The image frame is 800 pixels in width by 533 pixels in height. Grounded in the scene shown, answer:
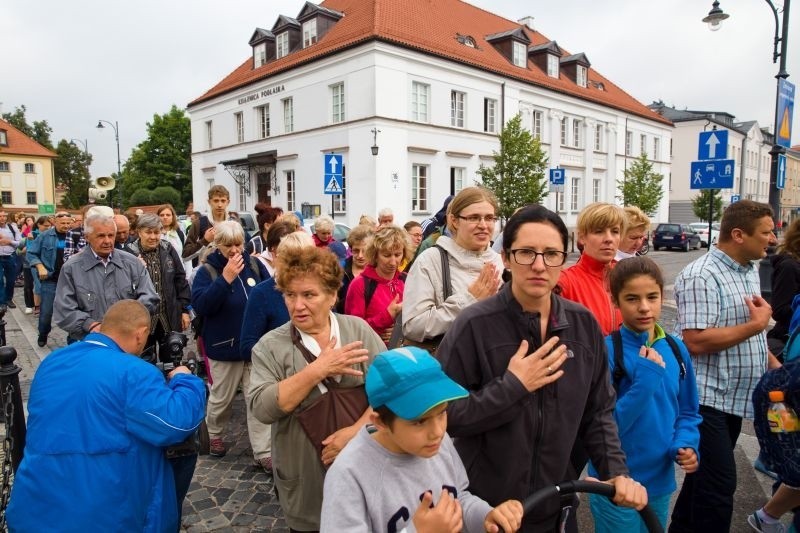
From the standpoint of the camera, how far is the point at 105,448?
2357 millimetres

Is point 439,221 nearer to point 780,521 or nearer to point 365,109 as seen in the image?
point 780,521

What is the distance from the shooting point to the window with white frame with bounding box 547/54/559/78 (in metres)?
35.5

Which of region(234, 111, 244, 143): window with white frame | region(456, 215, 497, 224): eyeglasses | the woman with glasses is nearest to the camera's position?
the woman with glasses

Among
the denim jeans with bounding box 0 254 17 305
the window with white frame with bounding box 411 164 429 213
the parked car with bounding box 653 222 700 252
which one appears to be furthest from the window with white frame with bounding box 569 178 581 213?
the denim jeans with bounding box 0 254 17 305

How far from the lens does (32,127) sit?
8025 cm

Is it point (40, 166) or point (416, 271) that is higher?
point (40, 166)

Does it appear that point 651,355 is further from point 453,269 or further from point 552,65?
point 552,65

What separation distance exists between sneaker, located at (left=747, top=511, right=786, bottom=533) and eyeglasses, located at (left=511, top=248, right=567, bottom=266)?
2.61m

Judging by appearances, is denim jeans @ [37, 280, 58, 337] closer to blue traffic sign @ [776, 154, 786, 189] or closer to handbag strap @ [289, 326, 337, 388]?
handbag strap @ [289, 326, 337, 388]

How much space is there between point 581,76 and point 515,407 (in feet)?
135

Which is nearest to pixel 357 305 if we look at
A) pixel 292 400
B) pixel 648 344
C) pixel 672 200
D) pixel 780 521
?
pixel 292 400

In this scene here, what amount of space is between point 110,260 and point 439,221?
3.73m

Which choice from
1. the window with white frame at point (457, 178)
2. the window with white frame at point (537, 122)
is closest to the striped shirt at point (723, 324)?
the window with white frame at point (457, 178)

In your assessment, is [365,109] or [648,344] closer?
[648,344]
